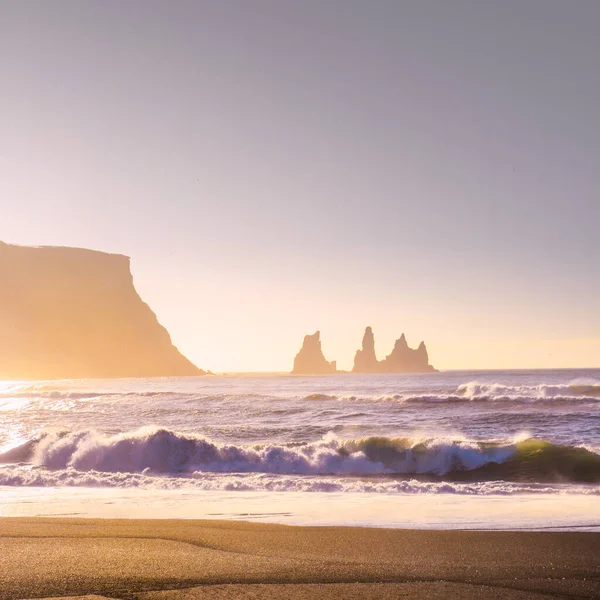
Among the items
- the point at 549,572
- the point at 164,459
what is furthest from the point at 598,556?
the point at 164,459

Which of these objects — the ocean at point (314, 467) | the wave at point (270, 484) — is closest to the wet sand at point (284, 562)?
the ocean at point (314, 467)

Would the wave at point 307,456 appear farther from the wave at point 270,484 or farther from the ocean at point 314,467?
the wave at point 270,484

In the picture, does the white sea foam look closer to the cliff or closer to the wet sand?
the wet sand

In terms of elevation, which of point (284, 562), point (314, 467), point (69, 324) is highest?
point (69, 324)

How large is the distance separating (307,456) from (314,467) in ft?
1.90

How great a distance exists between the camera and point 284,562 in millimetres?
5805

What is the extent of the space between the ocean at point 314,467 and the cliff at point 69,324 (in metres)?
153

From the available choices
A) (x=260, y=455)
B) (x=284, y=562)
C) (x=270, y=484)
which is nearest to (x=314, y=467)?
(x=260, y=455)

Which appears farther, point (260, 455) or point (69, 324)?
point (69, 324)

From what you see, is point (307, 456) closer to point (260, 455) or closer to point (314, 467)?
point (314, 467)

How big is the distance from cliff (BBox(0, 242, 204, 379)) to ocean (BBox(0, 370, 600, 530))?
15258cm

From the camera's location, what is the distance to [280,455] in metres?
17.9

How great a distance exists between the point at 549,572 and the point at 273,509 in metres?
5.52

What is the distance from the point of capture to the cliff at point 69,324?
171750 mm
